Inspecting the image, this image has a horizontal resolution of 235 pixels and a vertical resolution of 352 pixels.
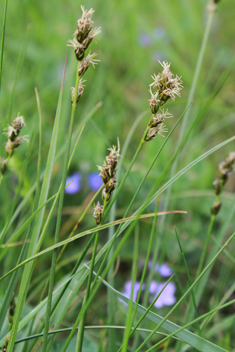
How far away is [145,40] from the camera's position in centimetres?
252

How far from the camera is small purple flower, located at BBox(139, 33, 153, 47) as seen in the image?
2467mm

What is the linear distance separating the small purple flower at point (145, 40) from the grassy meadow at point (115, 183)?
0.02 meters

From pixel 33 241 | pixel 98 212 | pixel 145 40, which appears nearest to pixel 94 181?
pixel 33 241

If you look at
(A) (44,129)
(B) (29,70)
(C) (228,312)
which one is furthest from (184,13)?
(C) (228,312)

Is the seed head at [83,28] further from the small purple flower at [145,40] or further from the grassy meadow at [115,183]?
the small purple flower at [145,40]

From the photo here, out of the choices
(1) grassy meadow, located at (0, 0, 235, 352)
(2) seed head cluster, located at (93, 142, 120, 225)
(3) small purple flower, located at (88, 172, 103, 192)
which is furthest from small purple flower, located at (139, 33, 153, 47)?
(2) seed head cluster, located at (93, 142, 120, 225)

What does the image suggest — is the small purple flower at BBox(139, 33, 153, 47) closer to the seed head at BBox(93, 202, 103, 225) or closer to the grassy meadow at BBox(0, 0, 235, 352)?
the grassy meadow at BBox(0, 0, 235, 352)

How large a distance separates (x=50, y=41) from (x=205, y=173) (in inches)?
49.1

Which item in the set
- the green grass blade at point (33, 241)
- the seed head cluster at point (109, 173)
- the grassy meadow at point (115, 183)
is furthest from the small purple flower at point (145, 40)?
the seed head cluster at point (109, 173)

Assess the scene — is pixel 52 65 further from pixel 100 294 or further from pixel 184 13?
pixel 100 294

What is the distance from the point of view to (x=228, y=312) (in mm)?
1191

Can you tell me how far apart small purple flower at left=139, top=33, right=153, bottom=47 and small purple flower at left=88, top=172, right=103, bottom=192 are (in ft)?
4.28

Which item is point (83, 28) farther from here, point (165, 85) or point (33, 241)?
point (33, 241)

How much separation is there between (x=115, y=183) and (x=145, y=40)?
7.50 ft
